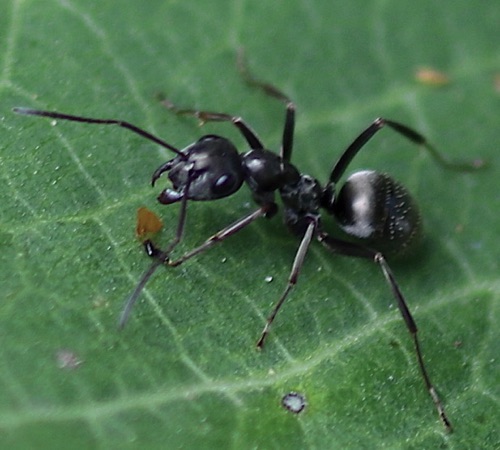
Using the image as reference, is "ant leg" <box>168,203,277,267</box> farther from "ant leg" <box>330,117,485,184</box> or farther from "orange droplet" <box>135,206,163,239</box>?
"ant leg" <box>330,117,485,184</box>

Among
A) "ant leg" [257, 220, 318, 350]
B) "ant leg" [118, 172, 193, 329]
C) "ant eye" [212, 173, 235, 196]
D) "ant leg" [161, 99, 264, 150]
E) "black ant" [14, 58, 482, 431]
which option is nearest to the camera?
"ant leg" [118, 172, 193, 329]

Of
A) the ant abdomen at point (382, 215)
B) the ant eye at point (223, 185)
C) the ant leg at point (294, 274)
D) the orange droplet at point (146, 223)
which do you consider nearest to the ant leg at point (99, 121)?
the ant eye at point (223, 185)

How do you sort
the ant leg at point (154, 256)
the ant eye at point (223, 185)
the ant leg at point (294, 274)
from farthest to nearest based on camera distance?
the ant eye at point (223, 185), the ant leg at point (294, 274), the ant leg at point (154, 256)

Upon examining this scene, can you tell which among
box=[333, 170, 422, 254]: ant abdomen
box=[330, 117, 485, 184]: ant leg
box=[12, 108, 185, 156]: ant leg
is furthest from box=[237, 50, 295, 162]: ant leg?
box=[12, 108, 185, 156]: ant leg

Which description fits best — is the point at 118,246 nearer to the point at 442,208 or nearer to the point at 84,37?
the point at 84,37

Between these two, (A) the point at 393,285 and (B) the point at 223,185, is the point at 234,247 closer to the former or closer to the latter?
(B) the point at 223,185

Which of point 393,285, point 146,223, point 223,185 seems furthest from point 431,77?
point 146,223

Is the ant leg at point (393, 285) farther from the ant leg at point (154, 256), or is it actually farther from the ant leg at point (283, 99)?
the ant leg at point (154, 256)
